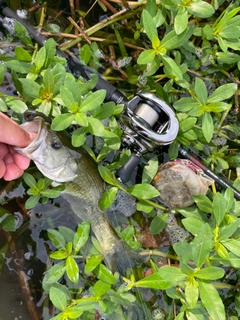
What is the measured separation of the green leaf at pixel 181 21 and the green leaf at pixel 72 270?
1549 millimetres

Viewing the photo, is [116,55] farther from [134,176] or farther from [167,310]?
[167,310]

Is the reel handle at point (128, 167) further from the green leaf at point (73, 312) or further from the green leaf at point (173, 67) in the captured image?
the green leaf at point (73, 312)

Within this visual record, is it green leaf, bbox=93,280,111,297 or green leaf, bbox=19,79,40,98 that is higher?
green leaf, bbox=19,79,40,98

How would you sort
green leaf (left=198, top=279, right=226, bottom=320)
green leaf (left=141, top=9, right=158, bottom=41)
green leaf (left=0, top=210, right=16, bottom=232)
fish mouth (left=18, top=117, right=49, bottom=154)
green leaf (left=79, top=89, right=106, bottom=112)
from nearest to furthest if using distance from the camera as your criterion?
green leaf (left=198, top=279, right=226, bottom=320) < green leaf (left=79, top=89, right=106, bottom=112) < fish mouth (left=18, top=117, right=49, bottom=154) < green leaf (left=141, top=9, right=158, bottom=41) < green leaf (left=0, top=210, right=16, bottom=232)

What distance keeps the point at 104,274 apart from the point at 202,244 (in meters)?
0.66

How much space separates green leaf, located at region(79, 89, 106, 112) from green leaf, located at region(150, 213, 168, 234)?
948 millimetres

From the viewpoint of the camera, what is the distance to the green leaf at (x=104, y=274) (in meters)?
2.19

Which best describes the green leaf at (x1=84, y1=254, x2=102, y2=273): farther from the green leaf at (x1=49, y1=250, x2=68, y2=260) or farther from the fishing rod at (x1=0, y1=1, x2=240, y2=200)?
the fishing rod at (x1=0, y1=1, x2=240, y2=200)

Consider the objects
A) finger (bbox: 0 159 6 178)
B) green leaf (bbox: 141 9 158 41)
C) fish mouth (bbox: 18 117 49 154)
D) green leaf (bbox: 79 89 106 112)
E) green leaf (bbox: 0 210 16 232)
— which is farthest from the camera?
green leaf (bbox: 0 210 16 232)

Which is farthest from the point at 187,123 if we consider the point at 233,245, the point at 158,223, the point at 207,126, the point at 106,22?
the point at 106,22

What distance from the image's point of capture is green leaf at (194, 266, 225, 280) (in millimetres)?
1913

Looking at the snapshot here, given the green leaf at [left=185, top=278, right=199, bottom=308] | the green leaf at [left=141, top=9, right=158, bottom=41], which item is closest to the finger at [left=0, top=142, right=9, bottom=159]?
the green leaf at [left=141, top=9, right=158, bottom=41]

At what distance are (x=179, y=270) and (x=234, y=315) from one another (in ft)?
3.20

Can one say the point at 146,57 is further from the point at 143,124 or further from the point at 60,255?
the point at 60,255
